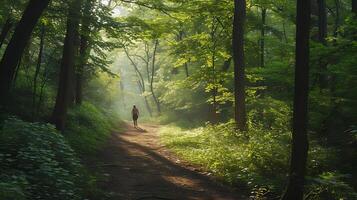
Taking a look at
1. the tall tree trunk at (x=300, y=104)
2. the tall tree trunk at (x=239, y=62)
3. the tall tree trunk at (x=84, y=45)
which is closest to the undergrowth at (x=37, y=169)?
the tall tree trunk at (x=300, y=104)

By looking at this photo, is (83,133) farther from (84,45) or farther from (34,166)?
(34,166)

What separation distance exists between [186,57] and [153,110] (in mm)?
32804

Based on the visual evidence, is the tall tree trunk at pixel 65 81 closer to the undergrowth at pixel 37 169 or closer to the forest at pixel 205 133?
the forest at pixel 205 133

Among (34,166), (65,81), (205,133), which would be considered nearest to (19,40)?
(34,166)

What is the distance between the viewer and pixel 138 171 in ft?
41.5

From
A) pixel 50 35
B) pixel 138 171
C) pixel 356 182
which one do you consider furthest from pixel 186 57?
pixel 356 182

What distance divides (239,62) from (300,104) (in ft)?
28.7

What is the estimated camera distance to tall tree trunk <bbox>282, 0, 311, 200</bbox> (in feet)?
27.3

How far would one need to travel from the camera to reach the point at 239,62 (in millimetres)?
16969

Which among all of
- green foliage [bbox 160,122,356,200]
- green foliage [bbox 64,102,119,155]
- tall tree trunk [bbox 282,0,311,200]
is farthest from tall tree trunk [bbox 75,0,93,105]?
tall tree trunk [bbox 282,0,311,200]

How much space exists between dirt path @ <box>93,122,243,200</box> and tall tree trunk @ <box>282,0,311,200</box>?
183cm

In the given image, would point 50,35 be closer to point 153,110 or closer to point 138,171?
point 138,171

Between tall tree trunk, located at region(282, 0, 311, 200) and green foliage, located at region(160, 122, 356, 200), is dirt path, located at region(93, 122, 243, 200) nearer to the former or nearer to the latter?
green foliage, located at region(160, 122, 356, 200)

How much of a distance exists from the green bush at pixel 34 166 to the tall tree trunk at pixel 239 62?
334 inches
